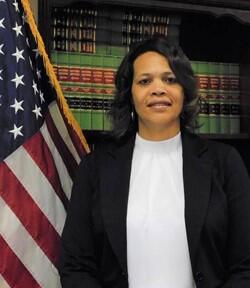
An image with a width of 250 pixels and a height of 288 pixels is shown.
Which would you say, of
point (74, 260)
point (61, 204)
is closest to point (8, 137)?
point (61, 204)

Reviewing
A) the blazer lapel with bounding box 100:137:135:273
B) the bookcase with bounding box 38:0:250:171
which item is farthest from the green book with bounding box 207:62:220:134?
the blazer lapel with bounding box 100:137:135:273

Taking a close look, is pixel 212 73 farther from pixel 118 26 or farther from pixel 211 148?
pixel 211 148

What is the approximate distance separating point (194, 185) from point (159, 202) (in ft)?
0.34

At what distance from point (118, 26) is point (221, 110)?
507 mm

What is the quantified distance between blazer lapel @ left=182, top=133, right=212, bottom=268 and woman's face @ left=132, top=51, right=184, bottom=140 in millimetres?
69

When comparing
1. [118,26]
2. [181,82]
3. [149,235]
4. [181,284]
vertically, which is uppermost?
[118,26]

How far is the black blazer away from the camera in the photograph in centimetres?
138

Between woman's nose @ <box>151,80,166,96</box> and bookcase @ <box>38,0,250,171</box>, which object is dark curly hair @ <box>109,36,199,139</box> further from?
bookcase @ <box>38,0,250,171</box>

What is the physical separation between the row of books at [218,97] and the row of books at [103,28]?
19 centimetres

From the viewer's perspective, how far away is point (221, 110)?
6.81ft

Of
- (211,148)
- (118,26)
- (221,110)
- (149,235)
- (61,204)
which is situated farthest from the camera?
(221,110)

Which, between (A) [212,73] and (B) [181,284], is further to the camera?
(A) [212,73]

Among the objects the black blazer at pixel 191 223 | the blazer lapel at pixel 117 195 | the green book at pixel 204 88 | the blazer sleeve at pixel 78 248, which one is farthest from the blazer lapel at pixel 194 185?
the green book at pixel 204 88

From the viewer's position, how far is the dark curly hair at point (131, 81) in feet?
4.86
